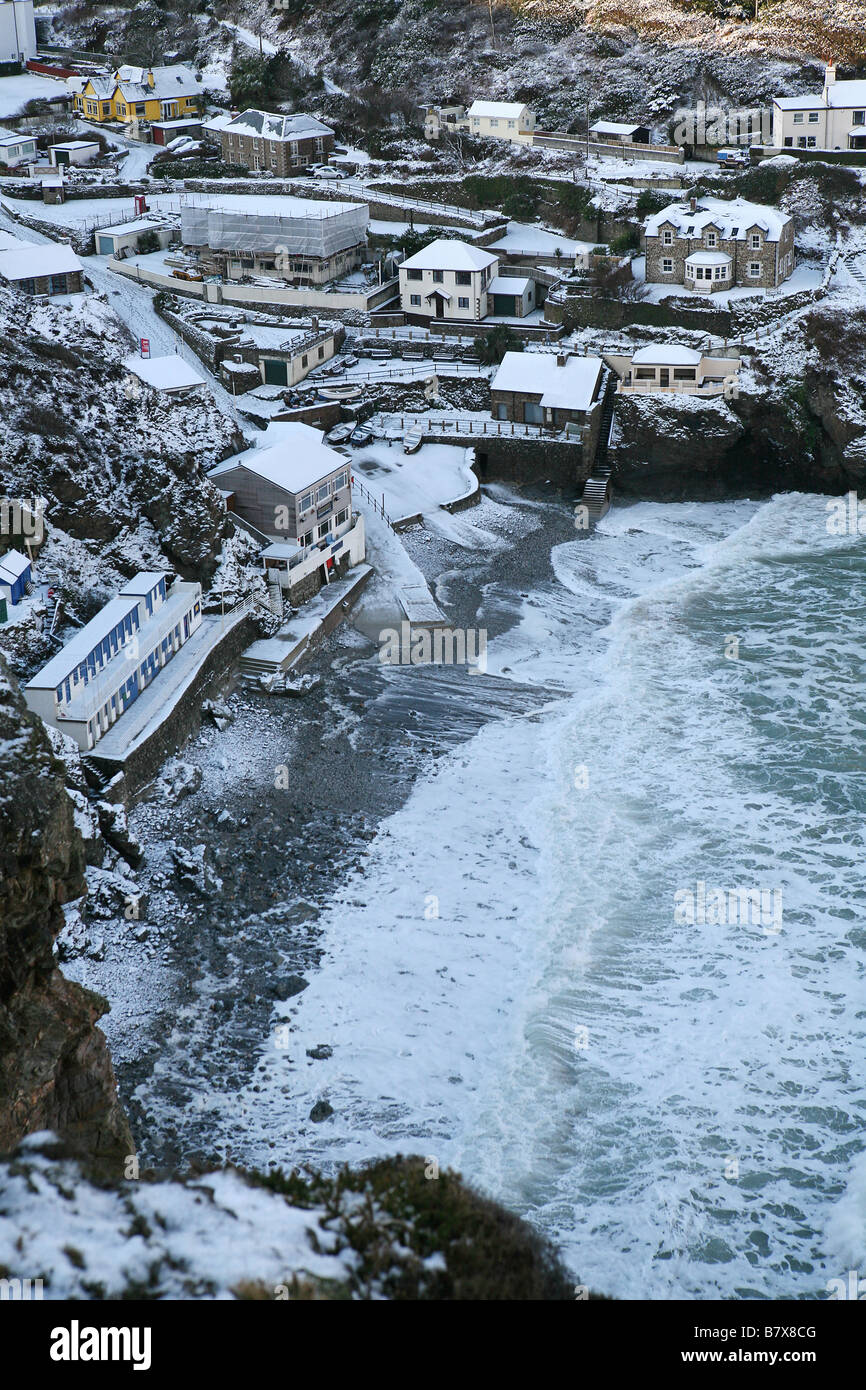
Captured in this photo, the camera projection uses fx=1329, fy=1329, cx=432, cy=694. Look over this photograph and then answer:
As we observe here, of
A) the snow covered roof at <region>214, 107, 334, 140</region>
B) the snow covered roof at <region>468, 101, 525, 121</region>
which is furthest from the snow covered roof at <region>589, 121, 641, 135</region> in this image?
the snow covered roof at <region>214, 107, 334, 140</region>

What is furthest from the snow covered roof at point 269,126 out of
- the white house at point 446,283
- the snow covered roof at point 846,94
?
the snow covered roof at point 846,94

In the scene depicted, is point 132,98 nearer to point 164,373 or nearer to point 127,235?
point 127,235

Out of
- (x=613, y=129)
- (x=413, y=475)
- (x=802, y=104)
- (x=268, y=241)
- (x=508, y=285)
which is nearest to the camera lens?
(x=413, y=475)

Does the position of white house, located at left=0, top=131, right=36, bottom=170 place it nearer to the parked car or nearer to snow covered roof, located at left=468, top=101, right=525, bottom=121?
snow covered roof, located at left=468, top=101, right=525, bottom=121

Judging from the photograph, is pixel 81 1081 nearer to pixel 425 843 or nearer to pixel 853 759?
pixel 425 843

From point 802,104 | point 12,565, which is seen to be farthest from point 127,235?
point 802,104

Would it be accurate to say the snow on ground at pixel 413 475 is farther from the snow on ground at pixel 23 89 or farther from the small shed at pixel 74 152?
the snow on ground at pixel 23 89

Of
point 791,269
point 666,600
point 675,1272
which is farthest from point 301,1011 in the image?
point 791,269
